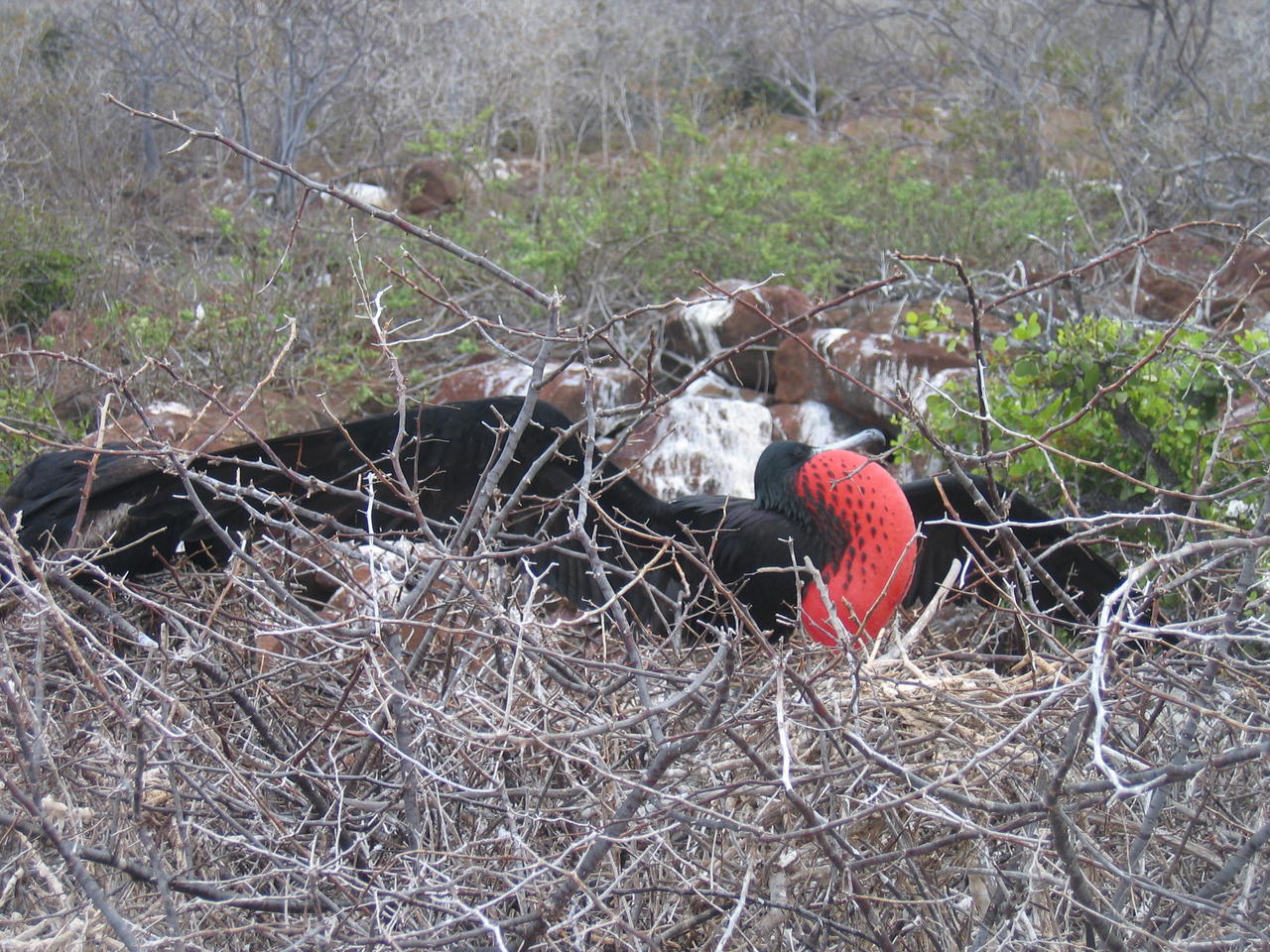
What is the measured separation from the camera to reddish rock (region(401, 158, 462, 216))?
694 cm

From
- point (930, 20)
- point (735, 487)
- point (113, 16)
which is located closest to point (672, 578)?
point (735, 487)

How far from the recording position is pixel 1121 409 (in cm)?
273

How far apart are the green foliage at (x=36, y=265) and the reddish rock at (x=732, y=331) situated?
2.42 metres

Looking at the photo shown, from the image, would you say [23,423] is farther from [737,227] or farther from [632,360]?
[737,227]

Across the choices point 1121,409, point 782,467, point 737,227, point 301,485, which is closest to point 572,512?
point 301,485

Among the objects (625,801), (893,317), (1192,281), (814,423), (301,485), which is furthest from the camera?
(1192,281)

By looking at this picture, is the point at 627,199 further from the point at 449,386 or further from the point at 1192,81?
the point at 1192,81

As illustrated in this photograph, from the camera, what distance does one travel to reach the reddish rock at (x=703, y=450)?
3.77 metres

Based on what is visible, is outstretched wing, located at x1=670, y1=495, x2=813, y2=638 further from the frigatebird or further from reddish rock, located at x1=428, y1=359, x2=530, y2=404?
reddish rock, located at x1=428, y1=359, x2=530, y2=404

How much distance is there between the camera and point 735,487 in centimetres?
384

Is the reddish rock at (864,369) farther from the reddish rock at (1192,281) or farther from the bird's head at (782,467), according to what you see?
the reddish rock at (1192,281)

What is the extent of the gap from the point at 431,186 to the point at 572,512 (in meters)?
5.39

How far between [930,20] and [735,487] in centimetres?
651

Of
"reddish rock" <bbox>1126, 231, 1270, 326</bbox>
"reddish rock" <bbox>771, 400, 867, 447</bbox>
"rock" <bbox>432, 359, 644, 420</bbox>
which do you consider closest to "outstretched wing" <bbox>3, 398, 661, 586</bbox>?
"rock" <bbox>432, 359, 644, 420</bbox>
